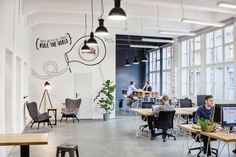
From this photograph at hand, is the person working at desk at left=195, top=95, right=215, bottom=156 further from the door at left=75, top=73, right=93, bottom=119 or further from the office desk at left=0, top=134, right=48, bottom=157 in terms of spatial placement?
the door at left=75, top=73, right=93, bottom=119

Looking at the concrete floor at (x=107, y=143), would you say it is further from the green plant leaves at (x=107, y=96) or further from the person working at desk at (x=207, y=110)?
the green plant leaves at (x=107, y=96)

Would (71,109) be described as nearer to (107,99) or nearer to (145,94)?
(107,99)

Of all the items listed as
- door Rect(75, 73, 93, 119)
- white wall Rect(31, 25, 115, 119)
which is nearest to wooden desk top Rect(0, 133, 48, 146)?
white wall Rect(31, 25, 115, 119)

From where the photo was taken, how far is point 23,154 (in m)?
4.11

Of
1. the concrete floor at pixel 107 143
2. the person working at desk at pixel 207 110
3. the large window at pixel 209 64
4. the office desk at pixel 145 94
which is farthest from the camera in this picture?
the office desk at pixel 145 94

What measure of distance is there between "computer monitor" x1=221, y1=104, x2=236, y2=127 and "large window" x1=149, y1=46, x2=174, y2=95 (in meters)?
9.60

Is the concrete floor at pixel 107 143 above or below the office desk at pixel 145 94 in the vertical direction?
below

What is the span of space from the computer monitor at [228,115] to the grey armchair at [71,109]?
7242mm

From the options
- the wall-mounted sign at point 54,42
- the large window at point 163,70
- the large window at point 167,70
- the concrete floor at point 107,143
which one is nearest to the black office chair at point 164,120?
the concrete floor at point 107,143

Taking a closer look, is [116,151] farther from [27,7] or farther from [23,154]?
[27,7]

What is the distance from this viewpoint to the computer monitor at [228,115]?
14.9 feet

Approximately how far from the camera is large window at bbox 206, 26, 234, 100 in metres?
9.91

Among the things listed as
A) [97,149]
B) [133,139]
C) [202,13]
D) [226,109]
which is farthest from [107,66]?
[226,109]

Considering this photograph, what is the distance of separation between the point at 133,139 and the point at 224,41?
16.9ft
